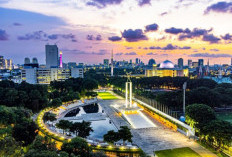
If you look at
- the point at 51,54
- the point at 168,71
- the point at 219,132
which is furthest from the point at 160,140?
the point at 51,54

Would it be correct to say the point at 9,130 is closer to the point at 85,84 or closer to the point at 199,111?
the point at 199,111

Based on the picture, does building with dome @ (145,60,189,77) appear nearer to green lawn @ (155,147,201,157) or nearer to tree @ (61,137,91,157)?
green lawn @ (155,147,201,157)

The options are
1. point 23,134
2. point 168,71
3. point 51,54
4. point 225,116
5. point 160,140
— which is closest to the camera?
point 23,134

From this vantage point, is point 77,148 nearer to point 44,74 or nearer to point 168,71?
point 44,74

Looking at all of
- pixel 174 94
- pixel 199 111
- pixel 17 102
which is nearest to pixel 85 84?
pixel 17 102

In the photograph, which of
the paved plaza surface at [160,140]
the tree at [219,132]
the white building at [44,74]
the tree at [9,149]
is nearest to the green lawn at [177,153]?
the paved plaza surface at [160,140]
